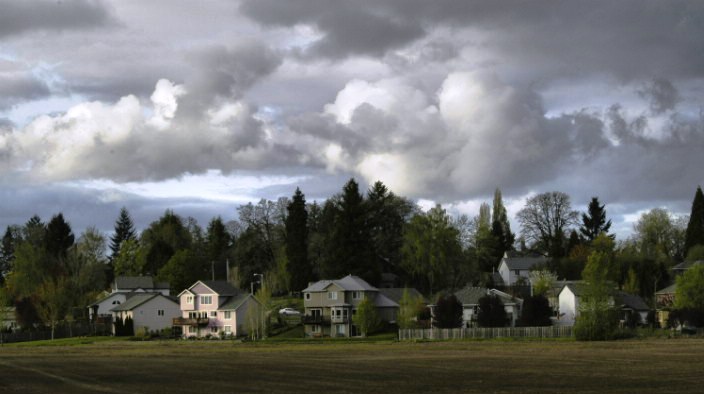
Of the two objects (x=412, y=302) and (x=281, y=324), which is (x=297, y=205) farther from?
(x=412, y=302)

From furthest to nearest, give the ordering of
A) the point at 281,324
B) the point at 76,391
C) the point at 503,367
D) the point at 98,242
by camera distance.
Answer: the point at 98,242 < the point at 281,324 < the point at 503,367 < the point at 76,391

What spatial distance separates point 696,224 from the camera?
491 ft

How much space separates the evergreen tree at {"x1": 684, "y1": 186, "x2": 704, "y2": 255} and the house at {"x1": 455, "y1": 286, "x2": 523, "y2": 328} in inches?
1736

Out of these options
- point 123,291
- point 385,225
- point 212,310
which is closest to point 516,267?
point 385,225

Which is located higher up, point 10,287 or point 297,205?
point 297,205

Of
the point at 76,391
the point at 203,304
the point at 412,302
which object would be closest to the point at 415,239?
the point at 412,302

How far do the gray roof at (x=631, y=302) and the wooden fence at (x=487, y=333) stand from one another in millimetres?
25852

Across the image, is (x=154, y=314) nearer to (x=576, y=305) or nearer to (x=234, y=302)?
(x=234, y=302)

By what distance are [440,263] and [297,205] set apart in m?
26.5

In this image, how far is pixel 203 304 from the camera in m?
131

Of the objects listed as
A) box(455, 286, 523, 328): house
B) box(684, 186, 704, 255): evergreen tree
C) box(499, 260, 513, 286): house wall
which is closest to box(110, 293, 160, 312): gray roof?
box(455, 286, 523, 328): house

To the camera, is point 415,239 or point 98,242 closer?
point 415,239

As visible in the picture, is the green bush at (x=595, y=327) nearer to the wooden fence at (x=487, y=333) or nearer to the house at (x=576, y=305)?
the wooden fence at (x=487, y=333)

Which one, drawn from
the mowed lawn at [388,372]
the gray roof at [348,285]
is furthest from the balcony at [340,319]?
the mowed lawn at [388,372]
